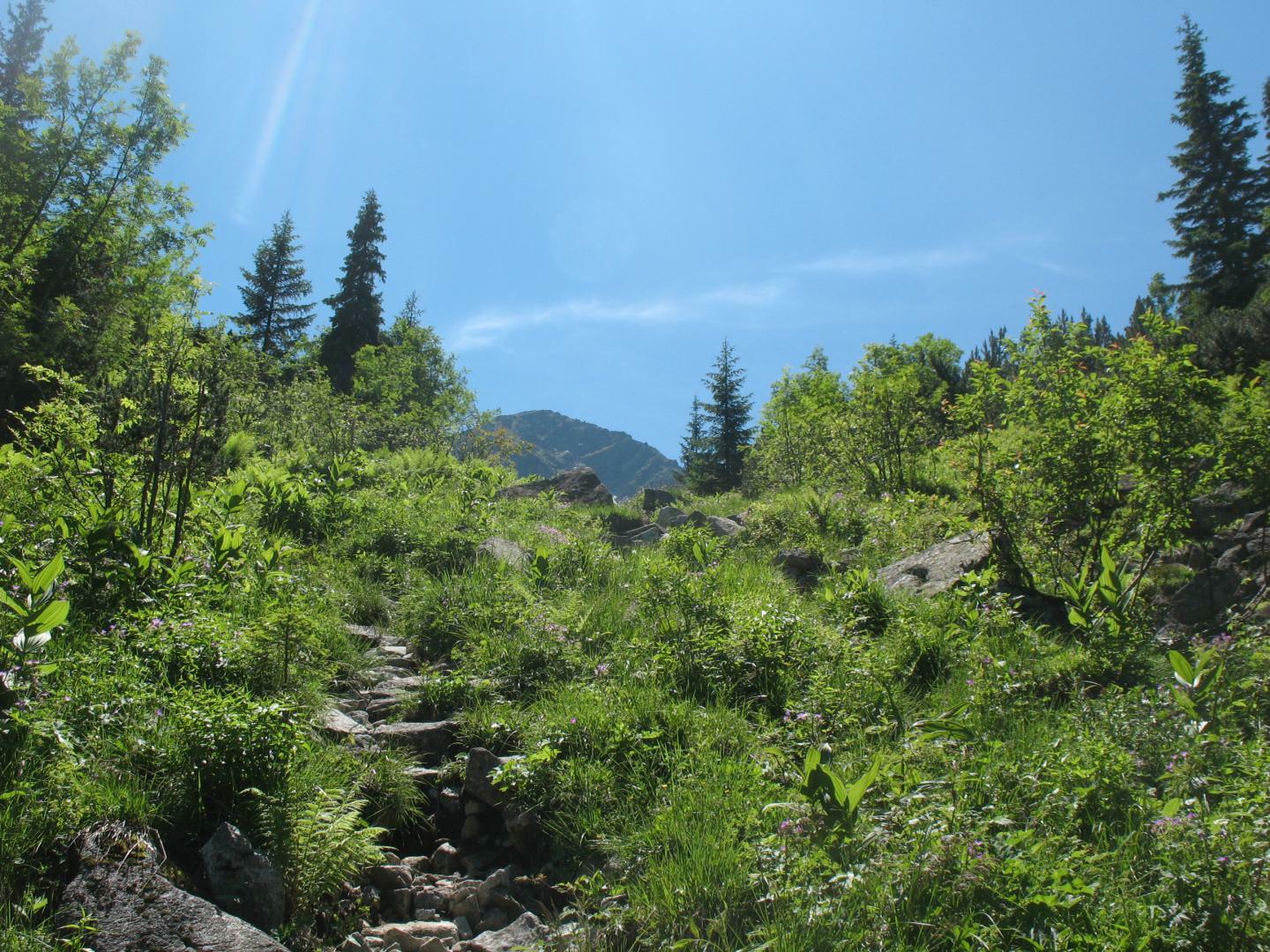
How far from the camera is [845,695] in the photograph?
4.35 m

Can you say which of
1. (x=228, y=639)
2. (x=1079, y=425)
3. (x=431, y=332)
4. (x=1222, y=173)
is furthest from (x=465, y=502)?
(x=1222, y=173)

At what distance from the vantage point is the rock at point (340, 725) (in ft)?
13.5

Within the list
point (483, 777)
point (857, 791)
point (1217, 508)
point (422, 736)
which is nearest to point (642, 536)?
point (1217, 508)

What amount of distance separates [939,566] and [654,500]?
11.6 m

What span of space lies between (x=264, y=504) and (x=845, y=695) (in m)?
6.42

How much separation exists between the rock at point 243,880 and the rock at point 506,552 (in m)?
4.24

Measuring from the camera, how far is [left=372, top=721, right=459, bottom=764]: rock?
4.29 metres

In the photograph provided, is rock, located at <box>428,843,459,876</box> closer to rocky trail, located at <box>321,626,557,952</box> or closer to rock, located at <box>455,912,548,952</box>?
rocky trail, located at <box>321,626,557,952</box>

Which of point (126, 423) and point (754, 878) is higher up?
point (126, 423)

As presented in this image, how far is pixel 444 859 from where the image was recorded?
3615 mm

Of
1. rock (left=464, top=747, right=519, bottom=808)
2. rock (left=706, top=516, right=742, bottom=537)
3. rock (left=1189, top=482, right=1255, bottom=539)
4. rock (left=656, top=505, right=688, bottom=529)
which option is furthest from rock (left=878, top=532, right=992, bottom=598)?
rock (left=656, top=505, right=688, bottom=529)

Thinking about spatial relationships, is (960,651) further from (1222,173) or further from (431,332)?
(1222,173)

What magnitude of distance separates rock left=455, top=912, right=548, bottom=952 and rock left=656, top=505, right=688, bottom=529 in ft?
34.6

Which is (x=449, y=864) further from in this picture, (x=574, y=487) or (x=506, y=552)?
(x=574, y=487)
